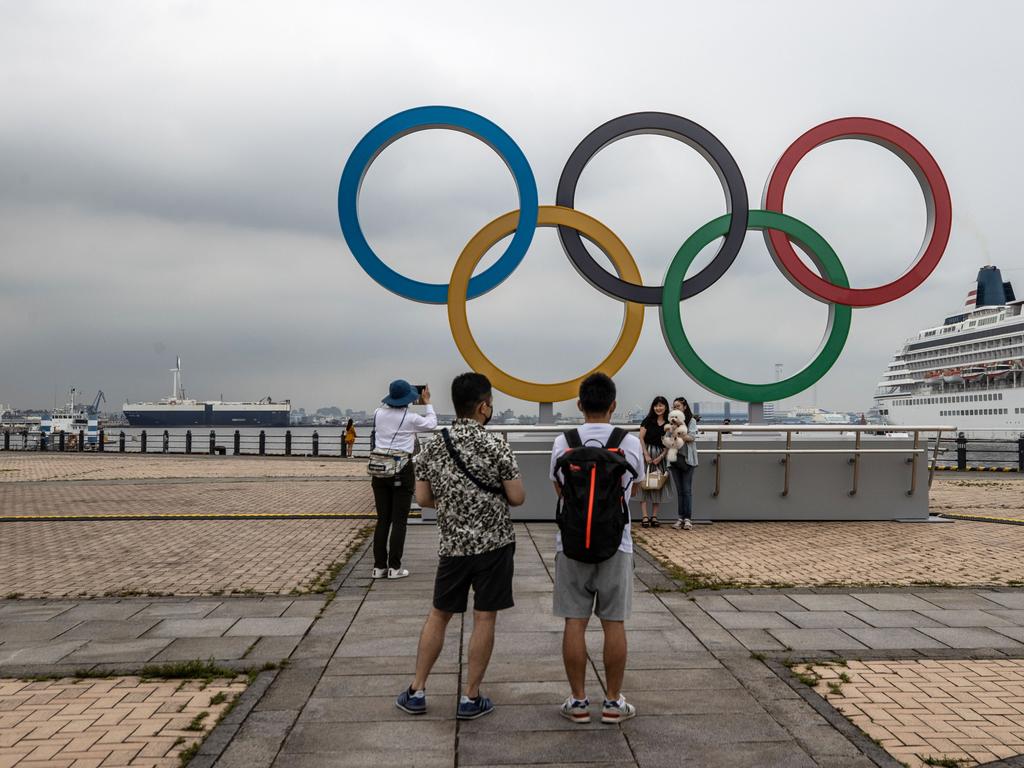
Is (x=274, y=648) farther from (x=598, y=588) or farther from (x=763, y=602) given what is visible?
(x=763, y=602)

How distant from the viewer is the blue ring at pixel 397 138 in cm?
1025

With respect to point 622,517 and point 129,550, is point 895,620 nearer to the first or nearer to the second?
point 622,517

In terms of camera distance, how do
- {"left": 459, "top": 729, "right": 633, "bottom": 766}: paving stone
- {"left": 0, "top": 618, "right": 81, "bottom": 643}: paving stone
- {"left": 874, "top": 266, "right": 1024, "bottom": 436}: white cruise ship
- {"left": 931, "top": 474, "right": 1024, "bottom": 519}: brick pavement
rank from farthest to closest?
1. {"left": 874, "top": 266, "right": 1024, "bottom": 436}: white cruise ship
2. {"left": 931, "top": 474, "right": 1024, "bottom": 519}: brick pavement
3. {"left": 0, "top": 618, "right": 81, "bottom": 643}: paving stone
4. {"left": 459, "top": 729, "right": 633, "bottom": 766}: paving stone

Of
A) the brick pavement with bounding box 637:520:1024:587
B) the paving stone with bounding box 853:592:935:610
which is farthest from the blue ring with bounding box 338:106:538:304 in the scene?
the paving stone with bounding box 853:592:935:610

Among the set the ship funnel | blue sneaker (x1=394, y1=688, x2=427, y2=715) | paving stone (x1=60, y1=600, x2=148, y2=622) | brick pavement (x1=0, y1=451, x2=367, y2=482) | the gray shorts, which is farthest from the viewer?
the ship funnel

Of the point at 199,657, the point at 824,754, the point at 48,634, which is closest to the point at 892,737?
the point at 824,754

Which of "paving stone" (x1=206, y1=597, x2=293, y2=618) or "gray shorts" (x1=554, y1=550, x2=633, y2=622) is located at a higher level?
"gray shorts" (x1=554, y1=550, x2=633, y2=622)

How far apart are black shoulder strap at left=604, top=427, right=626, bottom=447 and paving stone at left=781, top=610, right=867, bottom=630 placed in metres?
2.42

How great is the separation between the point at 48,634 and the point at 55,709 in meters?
1.50

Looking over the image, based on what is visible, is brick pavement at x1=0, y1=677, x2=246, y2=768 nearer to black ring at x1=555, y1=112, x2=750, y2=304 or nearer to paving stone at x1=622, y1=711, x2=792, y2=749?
paving stone at x1=622, y1=711, x2=792, y2=749

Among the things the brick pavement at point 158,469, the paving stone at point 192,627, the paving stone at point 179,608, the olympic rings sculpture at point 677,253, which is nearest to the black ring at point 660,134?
the olympic rings sculpture at point 677,253

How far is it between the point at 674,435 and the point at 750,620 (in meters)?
4.14

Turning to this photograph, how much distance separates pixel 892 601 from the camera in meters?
5.75

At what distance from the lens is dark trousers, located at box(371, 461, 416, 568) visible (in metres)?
6.62
